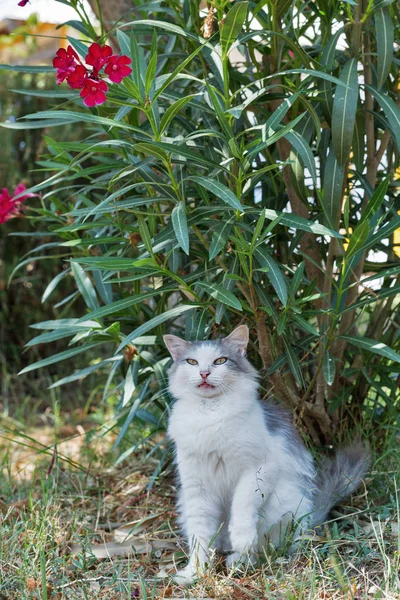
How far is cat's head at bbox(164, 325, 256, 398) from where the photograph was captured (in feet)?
7.69

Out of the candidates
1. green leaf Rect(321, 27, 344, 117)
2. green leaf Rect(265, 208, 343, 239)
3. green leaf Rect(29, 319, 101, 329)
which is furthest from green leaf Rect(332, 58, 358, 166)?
green leaf Rect(29, 319, 101, 329)

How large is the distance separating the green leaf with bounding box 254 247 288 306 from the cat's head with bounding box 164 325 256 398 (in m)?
0.22

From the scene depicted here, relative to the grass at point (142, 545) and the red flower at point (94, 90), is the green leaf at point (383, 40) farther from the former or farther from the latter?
the grass at point (142, 545)

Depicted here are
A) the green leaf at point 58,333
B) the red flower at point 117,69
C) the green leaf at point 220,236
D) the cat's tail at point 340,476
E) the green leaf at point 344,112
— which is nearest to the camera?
the red flower at point 117,69

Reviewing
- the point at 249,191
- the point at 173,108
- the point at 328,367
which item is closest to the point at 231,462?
the point at 328,367

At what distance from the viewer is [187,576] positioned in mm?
2193

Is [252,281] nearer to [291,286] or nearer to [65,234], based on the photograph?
[291,286]

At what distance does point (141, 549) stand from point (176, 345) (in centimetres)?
74

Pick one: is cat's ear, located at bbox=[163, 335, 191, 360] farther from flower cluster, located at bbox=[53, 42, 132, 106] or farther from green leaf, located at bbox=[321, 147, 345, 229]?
flower cluster, located at bbox=[53, 42, 132, 106]

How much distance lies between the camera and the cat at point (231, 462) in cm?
226

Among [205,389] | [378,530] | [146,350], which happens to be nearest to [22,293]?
[146,350]

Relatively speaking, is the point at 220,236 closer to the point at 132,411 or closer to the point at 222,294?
the point at 222,294

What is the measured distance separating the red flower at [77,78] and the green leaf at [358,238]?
947mm

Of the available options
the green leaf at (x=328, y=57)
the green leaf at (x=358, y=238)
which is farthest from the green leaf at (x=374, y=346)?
the green leaf at (x=328, y=57)
